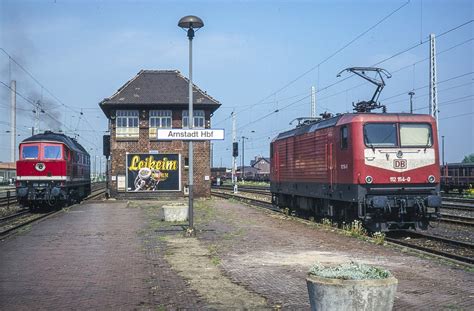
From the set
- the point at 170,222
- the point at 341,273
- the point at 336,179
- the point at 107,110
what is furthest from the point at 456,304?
the point at 107,110

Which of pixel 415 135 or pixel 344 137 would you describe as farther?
pixel 344 137

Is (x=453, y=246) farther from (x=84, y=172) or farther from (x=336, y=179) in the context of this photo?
(x=84, y=172)

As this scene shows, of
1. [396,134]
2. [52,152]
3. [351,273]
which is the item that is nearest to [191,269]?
[351,273]

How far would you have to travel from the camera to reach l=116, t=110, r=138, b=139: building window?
3641cm

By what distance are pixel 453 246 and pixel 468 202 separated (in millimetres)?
17172

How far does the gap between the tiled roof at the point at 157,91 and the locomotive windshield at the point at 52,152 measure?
8921 millimetres

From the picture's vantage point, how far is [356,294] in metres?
5.09

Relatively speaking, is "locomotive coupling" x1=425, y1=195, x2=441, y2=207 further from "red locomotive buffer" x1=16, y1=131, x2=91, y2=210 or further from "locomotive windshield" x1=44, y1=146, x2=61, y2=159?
"locomotive windshield" x1=44, y1=146, x2=61, y2=159

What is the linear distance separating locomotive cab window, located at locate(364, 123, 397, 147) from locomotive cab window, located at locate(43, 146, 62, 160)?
55.3ft

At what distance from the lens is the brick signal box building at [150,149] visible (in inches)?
1422

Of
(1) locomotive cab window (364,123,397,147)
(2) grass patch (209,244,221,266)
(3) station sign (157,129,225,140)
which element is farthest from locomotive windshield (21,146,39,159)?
(1) locomotive cab window (364,123,397,147)

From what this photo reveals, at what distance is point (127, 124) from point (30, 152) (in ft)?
32.8

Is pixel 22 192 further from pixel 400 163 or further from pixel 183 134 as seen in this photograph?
pixel 400 163

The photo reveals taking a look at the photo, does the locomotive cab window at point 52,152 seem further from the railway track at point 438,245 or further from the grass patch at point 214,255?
the railway track at point 438,245
